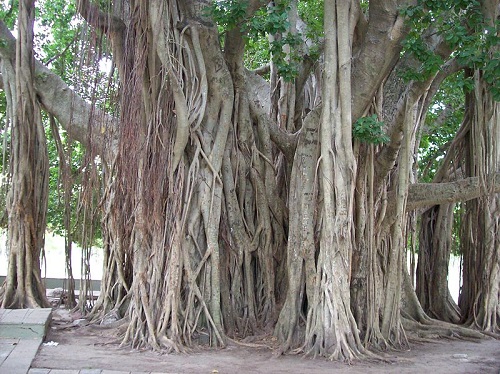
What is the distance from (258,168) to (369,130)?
1376 millimetres

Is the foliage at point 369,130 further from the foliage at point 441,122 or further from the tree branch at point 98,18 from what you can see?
the foliage at point 441,122

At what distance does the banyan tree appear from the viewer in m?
5.79

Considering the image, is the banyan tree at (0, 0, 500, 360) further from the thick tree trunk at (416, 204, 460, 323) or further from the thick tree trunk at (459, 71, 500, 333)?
the thick tree trunk at (416, 204, 460, 323)

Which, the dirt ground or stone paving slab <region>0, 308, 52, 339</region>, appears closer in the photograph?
the dirt ground

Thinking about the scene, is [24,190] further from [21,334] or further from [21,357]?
[21,357]

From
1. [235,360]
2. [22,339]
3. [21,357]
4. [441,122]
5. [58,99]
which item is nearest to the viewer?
[21,357]

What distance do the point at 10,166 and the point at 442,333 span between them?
4747 millimetres

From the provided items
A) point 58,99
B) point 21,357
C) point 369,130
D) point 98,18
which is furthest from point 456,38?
point 21,357

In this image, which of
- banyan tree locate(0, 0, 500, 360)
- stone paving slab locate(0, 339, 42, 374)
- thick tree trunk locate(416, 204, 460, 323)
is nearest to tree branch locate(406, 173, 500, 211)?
banyan tree locate(0, 0, 500, 360)

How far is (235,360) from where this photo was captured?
5.45 metres

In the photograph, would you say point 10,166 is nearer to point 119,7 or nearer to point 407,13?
point 119,7

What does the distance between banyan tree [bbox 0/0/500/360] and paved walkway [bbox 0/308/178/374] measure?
2.40ft

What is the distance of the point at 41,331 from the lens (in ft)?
19.1

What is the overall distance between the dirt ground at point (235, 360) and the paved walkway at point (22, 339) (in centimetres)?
11
